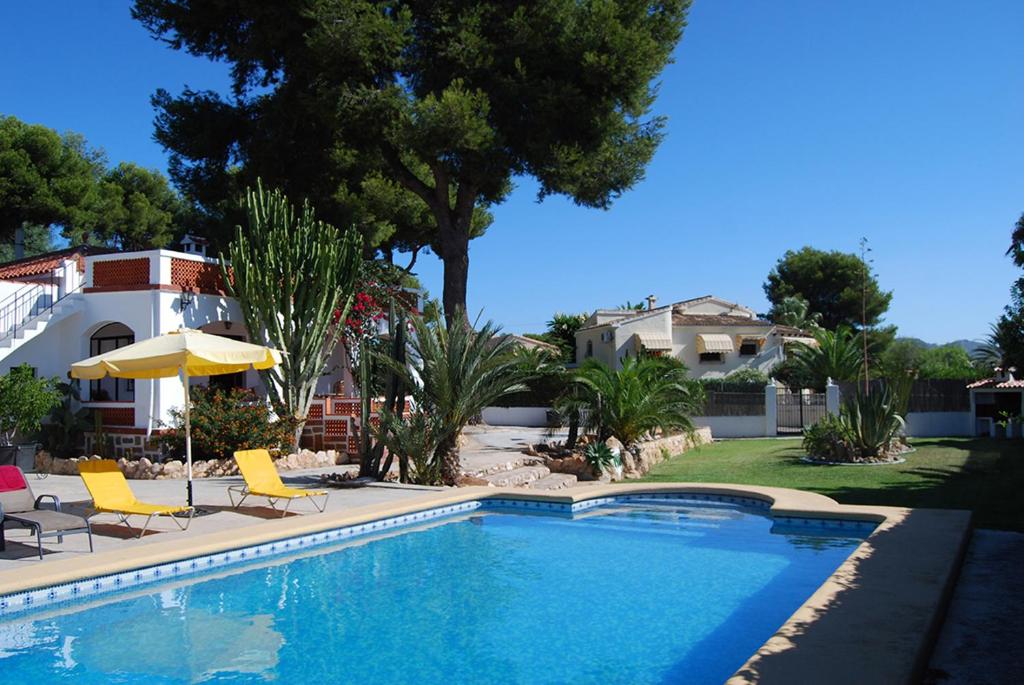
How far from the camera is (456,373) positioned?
1524 centimetres

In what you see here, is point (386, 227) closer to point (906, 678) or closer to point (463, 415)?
point (463, 415)

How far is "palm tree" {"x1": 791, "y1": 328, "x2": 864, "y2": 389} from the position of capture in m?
37.5

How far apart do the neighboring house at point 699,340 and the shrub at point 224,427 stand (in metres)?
30.5

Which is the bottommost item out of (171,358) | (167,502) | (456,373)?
(167,502)

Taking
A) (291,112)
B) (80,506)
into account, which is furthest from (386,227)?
(80,506)

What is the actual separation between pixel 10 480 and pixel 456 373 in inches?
288

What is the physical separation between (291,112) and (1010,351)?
69.1 ft

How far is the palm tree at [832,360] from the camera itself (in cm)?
3753

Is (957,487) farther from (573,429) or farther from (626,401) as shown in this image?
(573,429)

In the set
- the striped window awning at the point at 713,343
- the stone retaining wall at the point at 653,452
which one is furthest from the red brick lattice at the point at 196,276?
the striped window awning at the point at 713,343

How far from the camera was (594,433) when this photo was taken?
21344mm

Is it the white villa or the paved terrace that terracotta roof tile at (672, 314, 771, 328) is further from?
the paved terrace

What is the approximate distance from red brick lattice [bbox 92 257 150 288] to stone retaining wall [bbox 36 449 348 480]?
14.0 feet

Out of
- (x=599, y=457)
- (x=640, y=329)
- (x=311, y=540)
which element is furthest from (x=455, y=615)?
(x=640, y=329)
